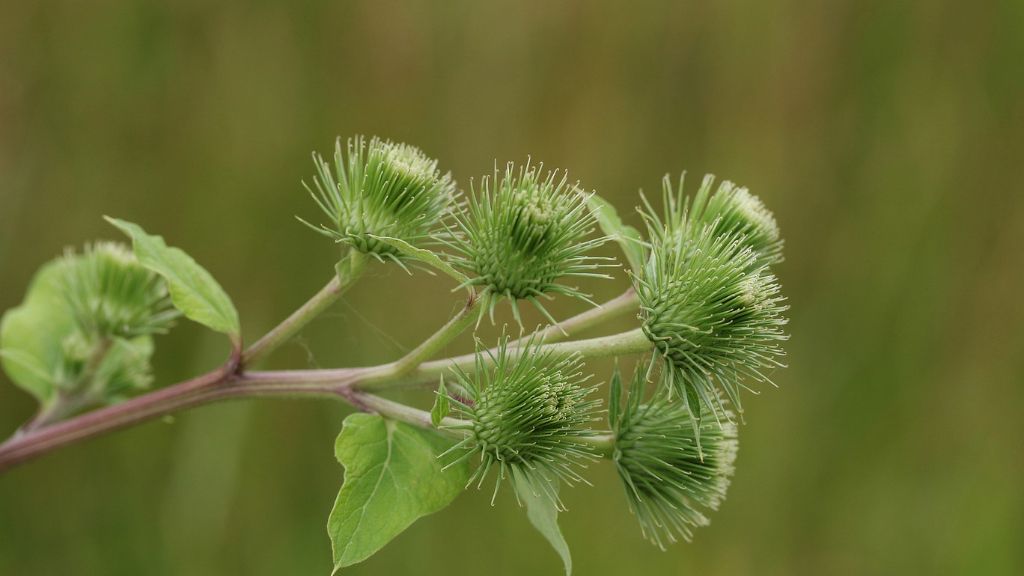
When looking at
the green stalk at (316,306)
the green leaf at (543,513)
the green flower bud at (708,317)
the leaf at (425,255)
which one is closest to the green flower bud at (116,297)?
the green stalk at (316,306)

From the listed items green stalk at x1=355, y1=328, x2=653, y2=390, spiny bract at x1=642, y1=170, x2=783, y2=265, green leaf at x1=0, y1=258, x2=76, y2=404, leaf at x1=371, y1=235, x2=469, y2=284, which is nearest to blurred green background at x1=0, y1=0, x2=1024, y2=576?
green leaf at x1=0, y1=258, x2=76, y2=404

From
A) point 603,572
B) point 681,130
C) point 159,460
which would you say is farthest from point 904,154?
point 159,460

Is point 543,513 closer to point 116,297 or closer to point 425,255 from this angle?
point 425,255

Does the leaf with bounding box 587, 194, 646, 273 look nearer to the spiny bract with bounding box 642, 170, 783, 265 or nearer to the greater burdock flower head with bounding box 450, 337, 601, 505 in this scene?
the spiny bract with bounding box 642, 170, 783, 265

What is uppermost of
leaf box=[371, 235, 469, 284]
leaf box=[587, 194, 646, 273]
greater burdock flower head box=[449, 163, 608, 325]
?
leaf box=[587, 194, 646, 273]

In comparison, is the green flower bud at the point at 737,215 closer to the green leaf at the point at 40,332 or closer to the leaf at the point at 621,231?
the leaf at the point at 621,231

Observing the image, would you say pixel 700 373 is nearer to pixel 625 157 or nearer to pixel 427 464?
pixel 427 464
